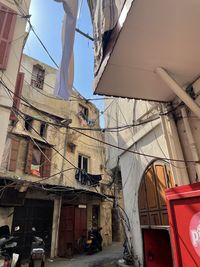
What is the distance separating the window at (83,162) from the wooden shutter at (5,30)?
9590 mm

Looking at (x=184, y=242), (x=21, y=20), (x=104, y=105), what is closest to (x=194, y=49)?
(x=184, y=242)

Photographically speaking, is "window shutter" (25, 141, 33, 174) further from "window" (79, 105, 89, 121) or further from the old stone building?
"window" (79, 105, 89, 121)

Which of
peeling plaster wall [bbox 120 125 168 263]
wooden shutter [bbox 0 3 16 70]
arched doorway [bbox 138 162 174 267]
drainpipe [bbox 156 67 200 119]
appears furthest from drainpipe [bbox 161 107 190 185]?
wooden shutter [bbox 0 3 16 70]

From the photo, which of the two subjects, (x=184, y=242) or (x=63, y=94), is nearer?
(x=184, y=242)

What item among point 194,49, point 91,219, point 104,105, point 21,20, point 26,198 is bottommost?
point 91,219

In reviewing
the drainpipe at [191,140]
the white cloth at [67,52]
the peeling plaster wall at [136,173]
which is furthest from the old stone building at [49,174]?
the drainpipe at [191,140]

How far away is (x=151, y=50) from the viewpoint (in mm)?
2719

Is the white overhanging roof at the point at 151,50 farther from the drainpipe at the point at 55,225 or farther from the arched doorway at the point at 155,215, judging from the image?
the drainpipe at the point at 55,225

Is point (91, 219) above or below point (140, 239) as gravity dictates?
above

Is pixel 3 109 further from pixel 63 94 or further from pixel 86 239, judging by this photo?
pixel 86 239

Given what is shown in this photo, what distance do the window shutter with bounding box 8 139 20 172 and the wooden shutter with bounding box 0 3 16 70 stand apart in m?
5.82

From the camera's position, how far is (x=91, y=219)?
13133 millimetres

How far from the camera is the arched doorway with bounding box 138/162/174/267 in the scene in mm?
4652

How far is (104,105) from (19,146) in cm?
528
